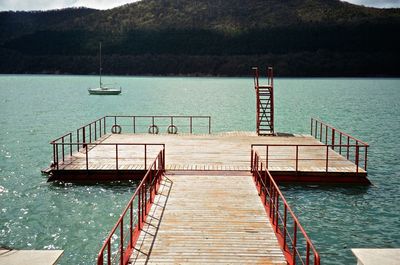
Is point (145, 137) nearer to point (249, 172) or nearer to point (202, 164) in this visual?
point (202, 164)

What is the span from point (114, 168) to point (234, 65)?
166714 mm

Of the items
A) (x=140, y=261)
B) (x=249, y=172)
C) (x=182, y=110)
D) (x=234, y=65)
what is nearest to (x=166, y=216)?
(x=140, y=261)

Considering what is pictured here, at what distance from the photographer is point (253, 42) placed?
182 metres

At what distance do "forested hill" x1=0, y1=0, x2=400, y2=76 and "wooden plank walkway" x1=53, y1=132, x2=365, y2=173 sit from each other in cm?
15242

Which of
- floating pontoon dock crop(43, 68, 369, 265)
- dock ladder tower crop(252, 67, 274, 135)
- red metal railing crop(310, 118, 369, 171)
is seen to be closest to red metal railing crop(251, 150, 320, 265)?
floating pontoon dock crop(43, 68, 369, 265)

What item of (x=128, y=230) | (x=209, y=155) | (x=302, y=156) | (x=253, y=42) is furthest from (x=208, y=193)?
(x=253, y=42)

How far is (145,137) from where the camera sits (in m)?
26.9

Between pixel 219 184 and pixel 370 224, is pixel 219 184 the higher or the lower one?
the higher one

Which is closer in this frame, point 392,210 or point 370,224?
point 370,224

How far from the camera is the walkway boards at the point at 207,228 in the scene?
1029cm

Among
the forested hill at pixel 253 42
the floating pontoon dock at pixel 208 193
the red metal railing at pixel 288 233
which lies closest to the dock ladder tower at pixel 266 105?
the floating pontoon dock at pixel 208 193

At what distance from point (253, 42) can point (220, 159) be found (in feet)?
546

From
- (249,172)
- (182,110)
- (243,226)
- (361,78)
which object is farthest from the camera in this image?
(361,78)

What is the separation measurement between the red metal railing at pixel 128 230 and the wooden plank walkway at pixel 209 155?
1.92m
